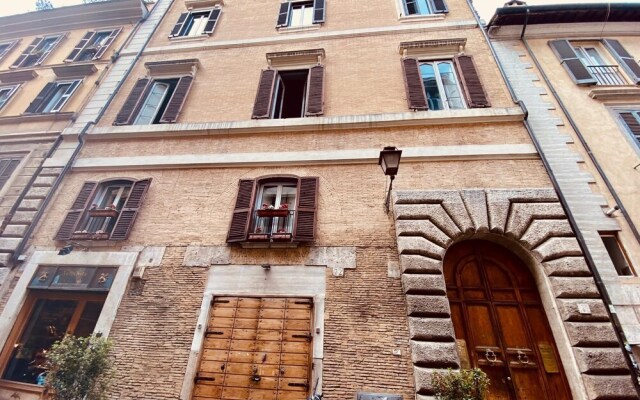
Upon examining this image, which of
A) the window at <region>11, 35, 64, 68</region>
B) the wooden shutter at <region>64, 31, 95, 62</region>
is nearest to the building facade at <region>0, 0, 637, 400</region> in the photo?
the wooden shutter at <region>64, 31, 95, 62</region>

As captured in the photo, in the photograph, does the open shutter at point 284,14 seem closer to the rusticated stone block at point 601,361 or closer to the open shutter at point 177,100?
the open shutter at point 177,100

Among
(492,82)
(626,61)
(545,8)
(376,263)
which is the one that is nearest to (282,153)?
(376,263)

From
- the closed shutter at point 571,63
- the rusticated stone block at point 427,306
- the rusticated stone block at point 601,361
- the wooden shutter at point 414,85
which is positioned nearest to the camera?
the rusticated stone block at point 601,361

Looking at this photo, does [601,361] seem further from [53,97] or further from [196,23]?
[53,97]

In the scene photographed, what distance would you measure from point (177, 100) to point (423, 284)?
8083 mm

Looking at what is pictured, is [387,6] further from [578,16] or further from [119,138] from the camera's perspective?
[119,138]

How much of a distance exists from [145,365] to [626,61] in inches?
522

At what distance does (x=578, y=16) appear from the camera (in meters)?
8.83

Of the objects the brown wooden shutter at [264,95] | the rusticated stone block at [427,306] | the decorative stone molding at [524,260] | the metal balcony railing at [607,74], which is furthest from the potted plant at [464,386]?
the metal balcony railing at [607,74]

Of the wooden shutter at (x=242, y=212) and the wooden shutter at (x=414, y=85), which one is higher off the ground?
the wooden shutter at (x=414, y=85)

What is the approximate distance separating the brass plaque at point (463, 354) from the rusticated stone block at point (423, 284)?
2.80 ft

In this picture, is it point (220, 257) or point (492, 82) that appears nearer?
point (220, 257)

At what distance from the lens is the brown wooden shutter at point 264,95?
8.05 m

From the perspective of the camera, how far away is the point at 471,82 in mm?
7668
